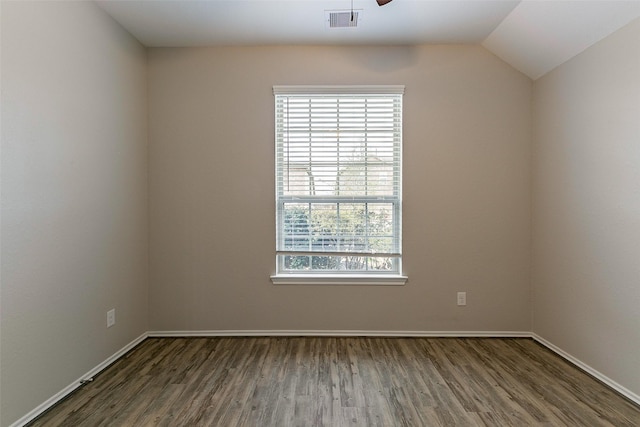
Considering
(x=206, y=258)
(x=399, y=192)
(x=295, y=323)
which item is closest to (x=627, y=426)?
(x=399, y=192)

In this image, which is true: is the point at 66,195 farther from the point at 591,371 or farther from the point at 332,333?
the point at 591,371

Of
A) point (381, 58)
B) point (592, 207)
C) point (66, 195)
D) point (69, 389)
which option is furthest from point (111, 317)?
point (592, 207)

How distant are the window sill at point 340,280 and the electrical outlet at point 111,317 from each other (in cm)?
A: 132

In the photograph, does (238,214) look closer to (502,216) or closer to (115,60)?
(115,60)

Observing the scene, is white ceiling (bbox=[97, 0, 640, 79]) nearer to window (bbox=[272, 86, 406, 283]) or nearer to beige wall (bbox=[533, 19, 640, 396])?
beige wall (bbox=[533, 19, 640, 396])

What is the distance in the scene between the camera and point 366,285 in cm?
328

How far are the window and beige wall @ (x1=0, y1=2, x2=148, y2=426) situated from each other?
1317 millimetres

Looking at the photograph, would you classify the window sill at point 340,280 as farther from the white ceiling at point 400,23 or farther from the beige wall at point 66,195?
the white ceiling at point 400,23

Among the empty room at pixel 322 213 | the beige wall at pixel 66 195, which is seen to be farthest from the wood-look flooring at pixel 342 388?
the beige wall at pixel 66 195

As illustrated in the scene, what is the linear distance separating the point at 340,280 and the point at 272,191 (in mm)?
1063

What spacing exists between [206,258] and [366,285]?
1.54 meters

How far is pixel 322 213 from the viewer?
3320 millimetres

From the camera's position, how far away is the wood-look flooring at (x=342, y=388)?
2041mm

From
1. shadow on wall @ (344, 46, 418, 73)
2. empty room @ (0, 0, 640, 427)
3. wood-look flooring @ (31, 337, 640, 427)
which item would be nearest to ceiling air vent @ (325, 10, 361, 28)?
empty room @ (0, 0, 640, 427)
